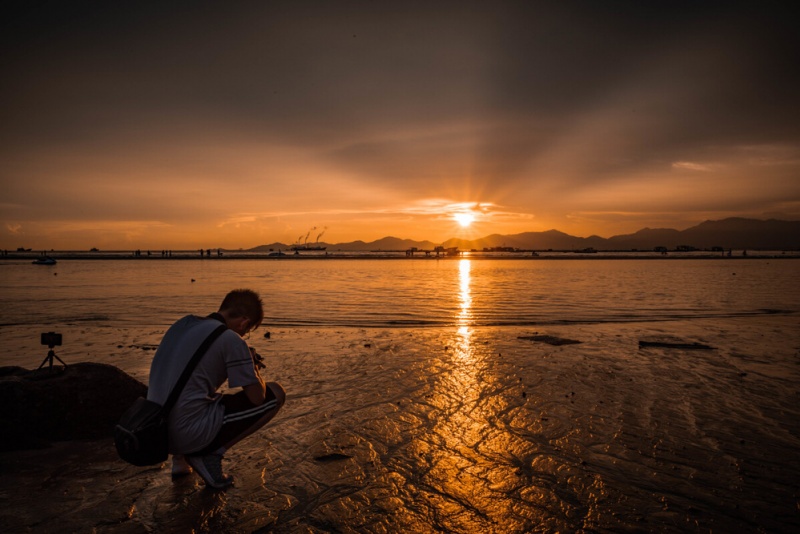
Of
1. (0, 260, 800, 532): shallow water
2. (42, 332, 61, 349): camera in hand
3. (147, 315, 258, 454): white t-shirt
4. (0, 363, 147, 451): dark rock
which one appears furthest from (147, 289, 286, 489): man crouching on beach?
(42, 332, 61, 349): camera in hand

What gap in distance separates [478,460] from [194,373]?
Answer: 3645 millimetres

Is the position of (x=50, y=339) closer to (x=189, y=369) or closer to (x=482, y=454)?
(x=189, y=369)

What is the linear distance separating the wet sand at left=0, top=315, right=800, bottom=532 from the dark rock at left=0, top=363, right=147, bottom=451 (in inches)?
11.2

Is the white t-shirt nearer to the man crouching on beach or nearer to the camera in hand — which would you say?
the man crouching on beach

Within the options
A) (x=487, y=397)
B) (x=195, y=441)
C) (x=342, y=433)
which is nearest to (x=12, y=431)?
(x=195, y=441)

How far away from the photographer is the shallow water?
4.23m

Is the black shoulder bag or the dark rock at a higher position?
the black shoulder bag

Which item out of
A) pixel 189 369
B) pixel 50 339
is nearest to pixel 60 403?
pixel 50 339

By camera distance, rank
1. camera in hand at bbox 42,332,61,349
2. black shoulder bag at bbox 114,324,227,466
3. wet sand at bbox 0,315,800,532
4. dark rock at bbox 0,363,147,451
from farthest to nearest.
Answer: camera in hand at bbox 42,332,61,349 < dark rock at bbox 0,363,147,451 < wet sand at bbox 0,315,800,532 < black shoulder bag at bbox 114,324,227,466

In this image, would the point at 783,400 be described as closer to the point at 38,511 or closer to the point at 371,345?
the point at 371,345

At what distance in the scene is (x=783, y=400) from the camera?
297 inches

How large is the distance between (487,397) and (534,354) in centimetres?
381

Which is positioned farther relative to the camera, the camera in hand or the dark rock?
the camera in hand

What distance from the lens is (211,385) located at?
14.3 ft
